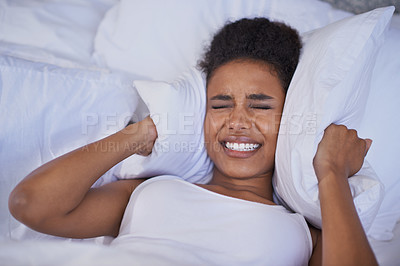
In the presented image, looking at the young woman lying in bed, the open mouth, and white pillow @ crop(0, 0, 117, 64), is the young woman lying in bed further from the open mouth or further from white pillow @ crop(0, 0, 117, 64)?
white pillow @ crop(0, 0, 117, 64)

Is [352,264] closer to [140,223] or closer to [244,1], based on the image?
[140,223]

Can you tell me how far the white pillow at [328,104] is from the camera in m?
0.99

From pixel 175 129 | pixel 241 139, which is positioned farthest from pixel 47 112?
pixel 241 139

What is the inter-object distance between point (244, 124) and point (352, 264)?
51 centimetres

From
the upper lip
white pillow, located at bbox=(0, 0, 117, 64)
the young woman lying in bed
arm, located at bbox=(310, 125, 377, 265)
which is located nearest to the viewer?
arm, located at bbox=(310, 125, 377, 265)

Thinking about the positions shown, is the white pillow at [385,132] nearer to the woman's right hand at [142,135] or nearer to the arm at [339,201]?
the arm at [339,201]

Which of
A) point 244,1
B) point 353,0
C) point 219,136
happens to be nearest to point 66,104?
point 219,136

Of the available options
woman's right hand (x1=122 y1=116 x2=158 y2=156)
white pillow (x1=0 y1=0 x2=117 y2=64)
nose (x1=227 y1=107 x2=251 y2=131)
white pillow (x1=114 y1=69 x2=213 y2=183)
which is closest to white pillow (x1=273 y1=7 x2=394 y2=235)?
nose (x1=227 y1=107 x2=251 y2=131)

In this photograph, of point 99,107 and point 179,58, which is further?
point 179,58

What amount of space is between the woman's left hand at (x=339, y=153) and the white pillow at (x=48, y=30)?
107cm

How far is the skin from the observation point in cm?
87

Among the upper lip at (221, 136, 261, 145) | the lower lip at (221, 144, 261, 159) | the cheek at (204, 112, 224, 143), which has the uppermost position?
the cheek at (204, 112, 224, 143)

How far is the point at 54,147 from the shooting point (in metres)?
1.24

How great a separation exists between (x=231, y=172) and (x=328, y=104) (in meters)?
0.39
